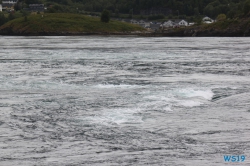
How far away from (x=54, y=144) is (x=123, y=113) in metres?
5.72

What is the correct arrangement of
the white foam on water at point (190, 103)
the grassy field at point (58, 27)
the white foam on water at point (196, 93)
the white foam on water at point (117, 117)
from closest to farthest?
the white foam on water at point (117, 117) < the white foam on water at point (190, 103) < the white foam on water at point (196, 93) < the grassy field at point (58, 27)

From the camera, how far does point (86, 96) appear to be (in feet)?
89.3

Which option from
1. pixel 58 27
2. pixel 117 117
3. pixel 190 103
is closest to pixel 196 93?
pixel 190 103

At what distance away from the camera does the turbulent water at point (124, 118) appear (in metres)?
15.9

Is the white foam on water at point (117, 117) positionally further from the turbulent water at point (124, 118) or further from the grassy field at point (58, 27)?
the grassy field at point (58, 27)

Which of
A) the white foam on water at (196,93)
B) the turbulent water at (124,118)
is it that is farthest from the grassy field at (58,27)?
the white foam on water at (196,93)

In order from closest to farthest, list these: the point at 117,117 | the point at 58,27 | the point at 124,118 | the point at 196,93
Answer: the point at 124,118, the point at 117,117, the point at 196,93, the point at 58,27

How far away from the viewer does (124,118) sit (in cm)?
2119

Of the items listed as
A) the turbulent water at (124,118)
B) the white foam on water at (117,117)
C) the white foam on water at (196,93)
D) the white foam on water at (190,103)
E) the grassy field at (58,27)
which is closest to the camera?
the turbulent water at (124,118)

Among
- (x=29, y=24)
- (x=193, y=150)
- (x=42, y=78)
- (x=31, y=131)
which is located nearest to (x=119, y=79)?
(x=42, y=78)

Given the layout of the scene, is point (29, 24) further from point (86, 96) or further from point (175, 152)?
point (175, 152)

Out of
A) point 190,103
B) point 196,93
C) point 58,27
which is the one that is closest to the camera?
point 190,103

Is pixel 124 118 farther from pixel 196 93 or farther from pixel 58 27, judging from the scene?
pixel 58 27

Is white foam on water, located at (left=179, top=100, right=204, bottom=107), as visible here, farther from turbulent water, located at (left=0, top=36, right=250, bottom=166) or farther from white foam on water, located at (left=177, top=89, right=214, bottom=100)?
white foam on water, located at (left=177, top=89, right=214, bottom=100)
